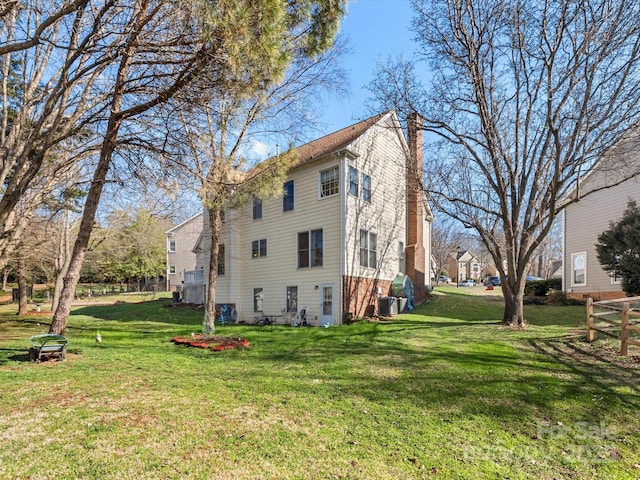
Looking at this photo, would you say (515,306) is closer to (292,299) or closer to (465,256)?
(292,299)

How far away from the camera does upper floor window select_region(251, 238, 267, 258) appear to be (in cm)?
1808

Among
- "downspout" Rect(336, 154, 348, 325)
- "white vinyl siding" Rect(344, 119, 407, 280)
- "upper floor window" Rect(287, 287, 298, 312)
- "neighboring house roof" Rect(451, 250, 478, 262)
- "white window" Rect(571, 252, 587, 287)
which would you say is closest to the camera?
"downspout" Rect(336, 154, 348, 325)

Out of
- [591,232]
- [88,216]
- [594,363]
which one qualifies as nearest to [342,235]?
[88,216]

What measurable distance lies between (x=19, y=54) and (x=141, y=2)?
18.4ft

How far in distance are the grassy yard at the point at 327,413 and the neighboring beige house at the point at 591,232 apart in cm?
1087

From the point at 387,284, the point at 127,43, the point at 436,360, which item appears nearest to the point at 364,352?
the point at 436,360

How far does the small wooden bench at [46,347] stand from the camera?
25.5 ft

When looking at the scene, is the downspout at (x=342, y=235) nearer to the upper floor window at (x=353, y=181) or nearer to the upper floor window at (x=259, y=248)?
the upper floor window at (x=353, y=181)

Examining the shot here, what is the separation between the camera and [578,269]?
19.3 m

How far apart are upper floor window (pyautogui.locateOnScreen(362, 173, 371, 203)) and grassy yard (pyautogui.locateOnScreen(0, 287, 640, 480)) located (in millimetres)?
8317

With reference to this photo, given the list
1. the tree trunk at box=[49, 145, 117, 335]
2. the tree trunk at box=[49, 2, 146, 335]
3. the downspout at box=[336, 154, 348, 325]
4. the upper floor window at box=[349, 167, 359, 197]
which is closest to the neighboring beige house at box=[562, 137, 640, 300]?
the upper floor window at box=[349, 167, 359, 197]

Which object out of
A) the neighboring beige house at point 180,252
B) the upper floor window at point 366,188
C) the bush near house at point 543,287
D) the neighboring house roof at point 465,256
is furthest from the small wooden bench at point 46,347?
the neighboring house roof at point 465,256

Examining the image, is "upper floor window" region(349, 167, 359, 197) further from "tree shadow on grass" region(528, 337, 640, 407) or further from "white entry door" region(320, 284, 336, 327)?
"tree shadow on grass" region(528, 337, 640, 407)

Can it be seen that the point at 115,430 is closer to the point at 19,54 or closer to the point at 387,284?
the point at 19,54
